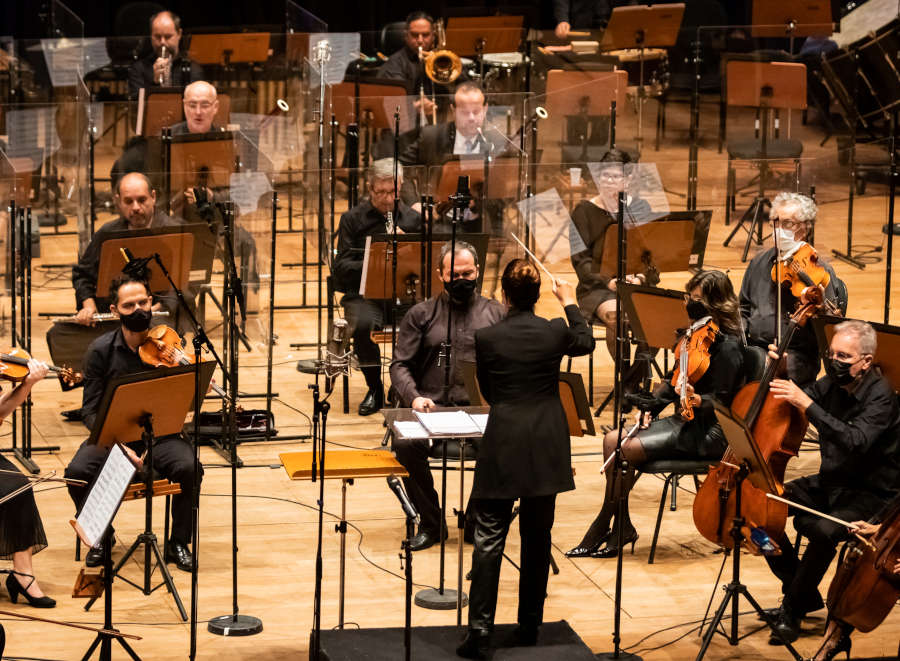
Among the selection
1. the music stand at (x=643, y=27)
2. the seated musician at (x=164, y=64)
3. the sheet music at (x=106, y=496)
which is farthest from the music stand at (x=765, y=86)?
the sheet music at (x=106, y=496)

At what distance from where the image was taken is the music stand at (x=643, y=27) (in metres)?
9.97

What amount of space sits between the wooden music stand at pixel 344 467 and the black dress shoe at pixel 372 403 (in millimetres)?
2534

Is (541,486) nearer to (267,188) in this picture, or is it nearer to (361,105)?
(267,188)

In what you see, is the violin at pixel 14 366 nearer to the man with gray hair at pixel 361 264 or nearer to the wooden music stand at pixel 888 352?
the man with gray hair at pixel 361 264

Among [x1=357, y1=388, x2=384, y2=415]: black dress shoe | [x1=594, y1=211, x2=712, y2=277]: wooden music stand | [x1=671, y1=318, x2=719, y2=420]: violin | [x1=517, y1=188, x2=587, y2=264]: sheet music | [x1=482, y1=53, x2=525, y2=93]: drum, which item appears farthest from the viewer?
[x1=482, y1=53, x2=525, y2=93]: drum

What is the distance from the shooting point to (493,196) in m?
7.69

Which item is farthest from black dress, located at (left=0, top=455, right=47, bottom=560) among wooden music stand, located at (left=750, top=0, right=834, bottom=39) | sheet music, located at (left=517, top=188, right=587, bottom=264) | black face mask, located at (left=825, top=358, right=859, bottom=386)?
wooden music stand, located at (left=750, top=0, right=834, bottom=39)

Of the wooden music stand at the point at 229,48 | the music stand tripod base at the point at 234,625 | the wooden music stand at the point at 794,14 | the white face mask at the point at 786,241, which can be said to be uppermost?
the wooden music stand at the point at 794,14

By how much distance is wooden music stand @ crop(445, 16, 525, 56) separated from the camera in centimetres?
1036

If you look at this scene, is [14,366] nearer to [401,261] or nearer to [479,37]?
[401,261]

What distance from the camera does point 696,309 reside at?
5480 mm

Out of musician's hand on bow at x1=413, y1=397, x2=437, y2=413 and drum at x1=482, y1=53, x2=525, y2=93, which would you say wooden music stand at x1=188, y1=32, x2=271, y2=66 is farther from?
musician's hand on bow at x1=413, y1=397, x2=437, y2=413

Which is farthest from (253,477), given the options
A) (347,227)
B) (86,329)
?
(347,227)

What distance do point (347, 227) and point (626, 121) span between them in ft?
→ 9.10
